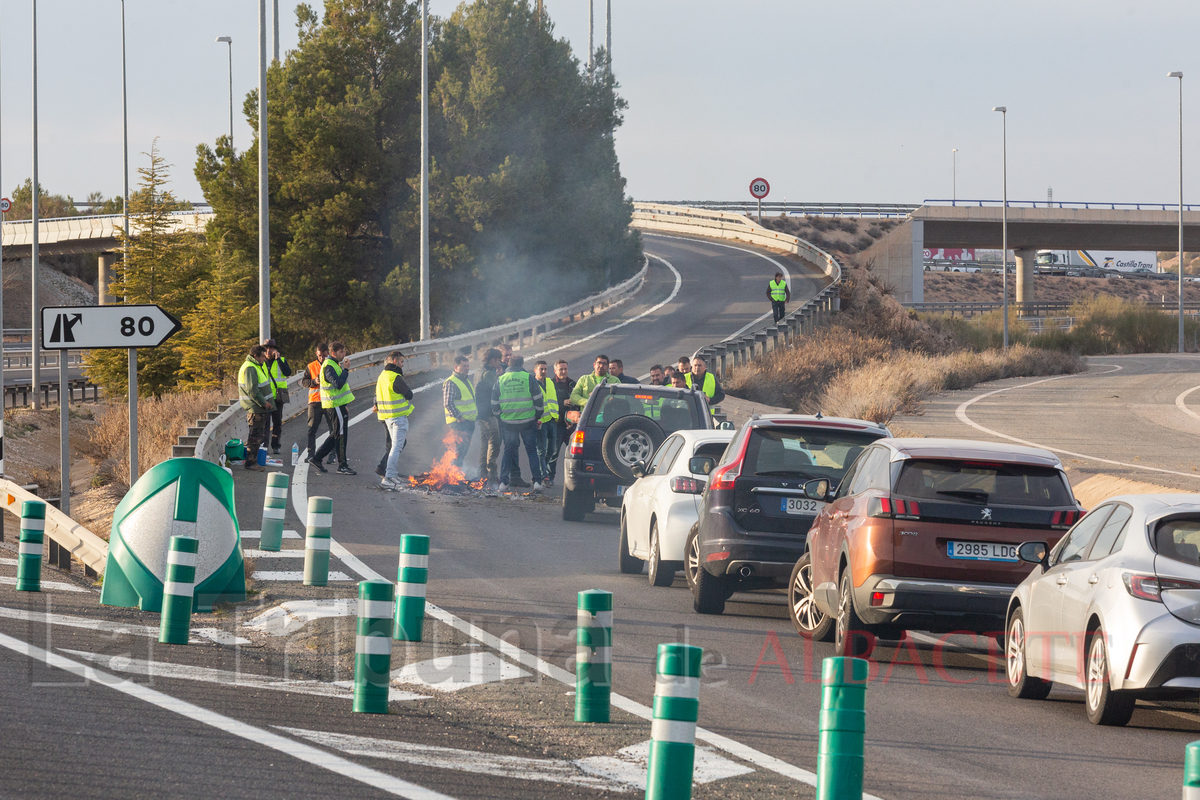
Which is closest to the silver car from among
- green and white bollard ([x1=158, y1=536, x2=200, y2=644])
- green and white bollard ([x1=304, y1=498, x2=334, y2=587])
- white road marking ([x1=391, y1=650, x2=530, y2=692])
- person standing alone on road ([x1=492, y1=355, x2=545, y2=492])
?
white road marking ([x1=391, y1=650, x2=530, y2=692])

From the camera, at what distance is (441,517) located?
16.9 meters

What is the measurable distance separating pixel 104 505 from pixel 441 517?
5.27 m

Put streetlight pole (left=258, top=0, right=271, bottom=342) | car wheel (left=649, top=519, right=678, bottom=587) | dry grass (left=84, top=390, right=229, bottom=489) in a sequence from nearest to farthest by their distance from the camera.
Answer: car wheel (left=649, top=519, right=678, bottom=587) < dry grass (left=84, top=390, right=229, bottom=489) < streetlight pole (left=258, top=0, right=271, bottom=342)

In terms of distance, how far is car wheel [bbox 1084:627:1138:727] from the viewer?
7449 millimetres

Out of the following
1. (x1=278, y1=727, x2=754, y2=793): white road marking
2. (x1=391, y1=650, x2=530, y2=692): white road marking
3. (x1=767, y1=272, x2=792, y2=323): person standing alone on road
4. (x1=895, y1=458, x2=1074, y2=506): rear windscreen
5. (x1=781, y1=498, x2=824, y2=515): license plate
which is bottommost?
(x1=391, y1=650, x2=530, y2=692): white road marking

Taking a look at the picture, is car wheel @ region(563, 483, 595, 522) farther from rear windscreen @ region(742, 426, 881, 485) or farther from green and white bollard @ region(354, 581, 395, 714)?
green and white bollard @ region(354, 581, 395, 714)

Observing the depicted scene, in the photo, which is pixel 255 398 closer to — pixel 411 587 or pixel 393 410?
pixel 393 410

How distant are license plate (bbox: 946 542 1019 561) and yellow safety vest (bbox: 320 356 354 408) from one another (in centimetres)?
1226

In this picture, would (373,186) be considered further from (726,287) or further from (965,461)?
(965,461)

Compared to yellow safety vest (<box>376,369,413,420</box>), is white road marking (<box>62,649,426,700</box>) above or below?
below

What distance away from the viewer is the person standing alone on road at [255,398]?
20047mm

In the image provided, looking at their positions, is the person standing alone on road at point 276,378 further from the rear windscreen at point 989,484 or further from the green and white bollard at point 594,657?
the green and white bollard at point 594,657

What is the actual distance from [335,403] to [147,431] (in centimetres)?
878

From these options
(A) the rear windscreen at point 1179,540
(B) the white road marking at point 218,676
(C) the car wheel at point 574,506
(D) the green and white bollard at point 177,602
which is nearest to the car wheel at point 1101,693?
(A) the rear windscreen at point 1179,540
